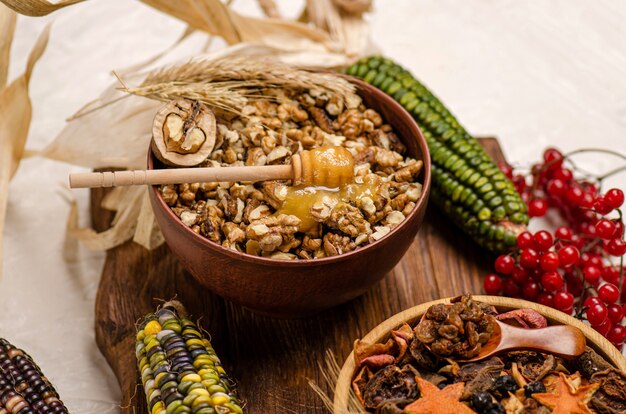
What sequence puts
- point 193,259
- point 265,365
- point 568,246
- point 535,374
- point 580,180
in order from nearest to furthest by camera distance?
point 535,374 < point 193,259 < point 265,365 < point 568,246 < point 580,180

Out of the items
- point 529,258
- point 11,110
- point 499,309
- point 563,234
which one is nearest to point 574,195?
point 563,234

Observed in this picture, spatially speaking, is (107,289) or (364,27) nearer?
(107,289)

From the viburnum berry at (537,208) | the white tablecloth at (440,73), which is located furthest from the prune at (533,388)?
the white tablecloth at (440,73)

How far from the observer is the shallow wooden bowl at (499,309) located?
6.23 ft

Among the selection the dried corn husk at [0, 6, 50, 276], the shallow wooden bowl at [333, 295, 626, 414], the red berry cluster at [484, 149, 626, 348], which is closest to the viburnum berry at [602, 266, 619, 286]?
the red berry cluster at [484, 149, 626, 348]

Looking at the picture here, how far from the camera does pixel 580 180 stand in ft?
9.14

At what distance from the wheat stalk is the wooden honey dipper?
0.30 m

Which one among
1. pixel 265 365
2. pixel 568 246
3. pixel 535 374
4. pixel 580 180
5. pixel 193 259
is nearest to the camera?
pixel 535 374

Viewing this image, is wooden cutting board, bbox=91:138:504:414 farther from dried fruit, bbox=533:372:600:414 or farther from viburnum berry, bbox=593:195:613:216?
dried fruit, bbox=533:372:600:414

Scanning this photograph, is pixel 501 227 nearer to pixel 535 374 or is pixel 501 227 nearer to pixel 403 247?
pixel 403 247

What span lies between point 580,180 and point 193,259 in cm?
145

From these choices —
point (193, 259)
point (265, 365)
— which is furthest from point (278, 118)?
point (265, 365)

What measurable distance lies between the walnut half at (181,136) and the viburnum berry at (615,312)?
1254mm

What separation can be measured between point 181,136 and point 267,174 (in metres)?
0.27
